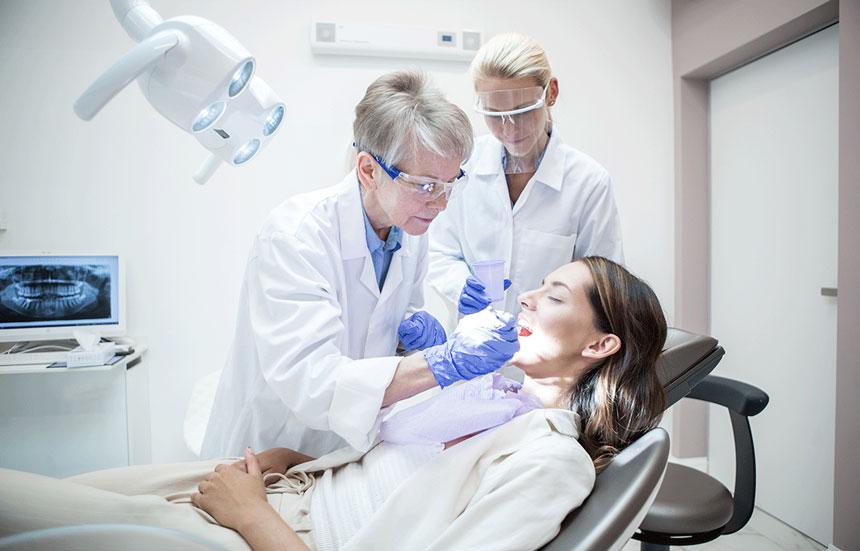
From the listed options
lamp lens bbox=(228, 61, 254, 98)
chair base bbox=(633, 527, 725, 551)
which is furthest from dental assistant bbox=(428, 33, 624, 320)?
lamp lens bbox=(228, 61, 254, 98)

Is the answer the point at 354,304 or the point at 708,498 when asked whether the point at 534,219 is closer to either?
the point at 354,304

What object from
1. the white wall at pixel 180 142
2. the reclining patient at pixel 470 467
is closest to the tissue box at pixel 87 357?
the white wall at pixel 180 142

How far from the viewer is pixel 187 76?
825mm

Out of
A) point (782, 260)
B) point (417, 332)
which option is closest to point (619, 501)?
point (417, 332)

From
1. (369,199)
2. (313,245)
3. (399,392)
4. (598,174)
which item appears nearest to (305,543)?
Result: (399,392)

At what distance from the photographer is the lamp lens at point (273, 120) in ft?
3.37

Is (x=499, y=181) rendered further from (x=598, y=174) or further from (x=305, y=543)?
(x=305, y=543)

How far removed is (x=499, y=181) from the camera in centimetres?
185

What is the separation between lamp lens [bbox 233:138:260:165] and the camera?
102cm

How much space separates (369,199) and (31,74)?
78.9 inches

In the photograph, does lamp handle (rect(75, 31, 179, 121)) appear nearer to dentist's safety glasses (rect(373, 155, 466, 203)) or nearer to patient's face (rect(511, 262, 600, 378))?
dentist's safety glasses (rect(373, 155, 466, 203))

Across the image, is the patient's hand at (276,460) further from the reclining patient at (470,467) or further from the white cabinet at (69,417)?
the white cabinet at (69,417)

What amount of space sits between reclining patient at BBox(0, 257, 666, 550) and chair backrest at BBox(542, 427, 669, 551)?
0.03 m

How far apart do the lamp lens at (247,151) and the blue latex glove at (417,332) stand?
0.60 meters
